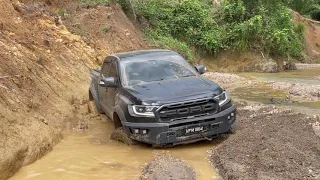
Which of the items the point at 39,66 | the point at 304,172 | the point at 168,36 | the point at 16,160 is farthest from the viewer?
the point at 168,36

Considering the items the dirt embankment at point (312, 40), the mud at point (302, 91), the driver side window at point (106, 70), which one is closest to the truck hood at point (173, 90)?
the driver side window at point (106, 70)

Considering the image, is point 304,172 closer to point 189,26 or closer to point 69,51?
point 69,51

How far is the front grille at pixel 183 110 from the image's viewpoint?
7.27 metres

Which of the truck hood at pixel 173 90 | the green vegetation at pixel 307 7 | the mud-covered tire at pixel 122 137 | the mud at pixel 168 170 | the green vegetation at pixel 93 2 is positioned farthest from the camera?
the green vegetation at pixel 307 7

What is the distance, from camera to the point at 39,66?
11.1 m

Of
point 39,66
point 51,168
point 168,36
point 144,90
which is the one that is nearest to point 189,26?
point 168,36

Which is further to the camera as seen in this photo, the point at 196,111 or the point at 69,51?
the point at 69,51

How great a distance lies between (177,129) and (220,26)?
58.5 ft

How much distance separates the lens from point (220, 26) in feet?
79.7

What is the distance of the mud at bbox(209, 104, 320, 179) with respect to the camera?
5.80 metres

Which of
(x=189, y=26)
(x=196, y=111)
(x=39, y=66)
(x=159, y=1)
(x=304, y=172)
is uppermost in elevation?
(x=159, y=1)

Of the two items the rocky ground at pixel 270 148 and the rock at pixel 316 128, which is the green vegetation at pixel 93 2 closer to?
the rocky ground at pixel 270 148

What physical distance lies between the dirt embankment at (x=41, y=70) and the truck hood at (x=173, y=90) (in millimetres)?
1923

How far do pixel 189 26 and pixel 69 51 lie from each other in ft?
35.3
